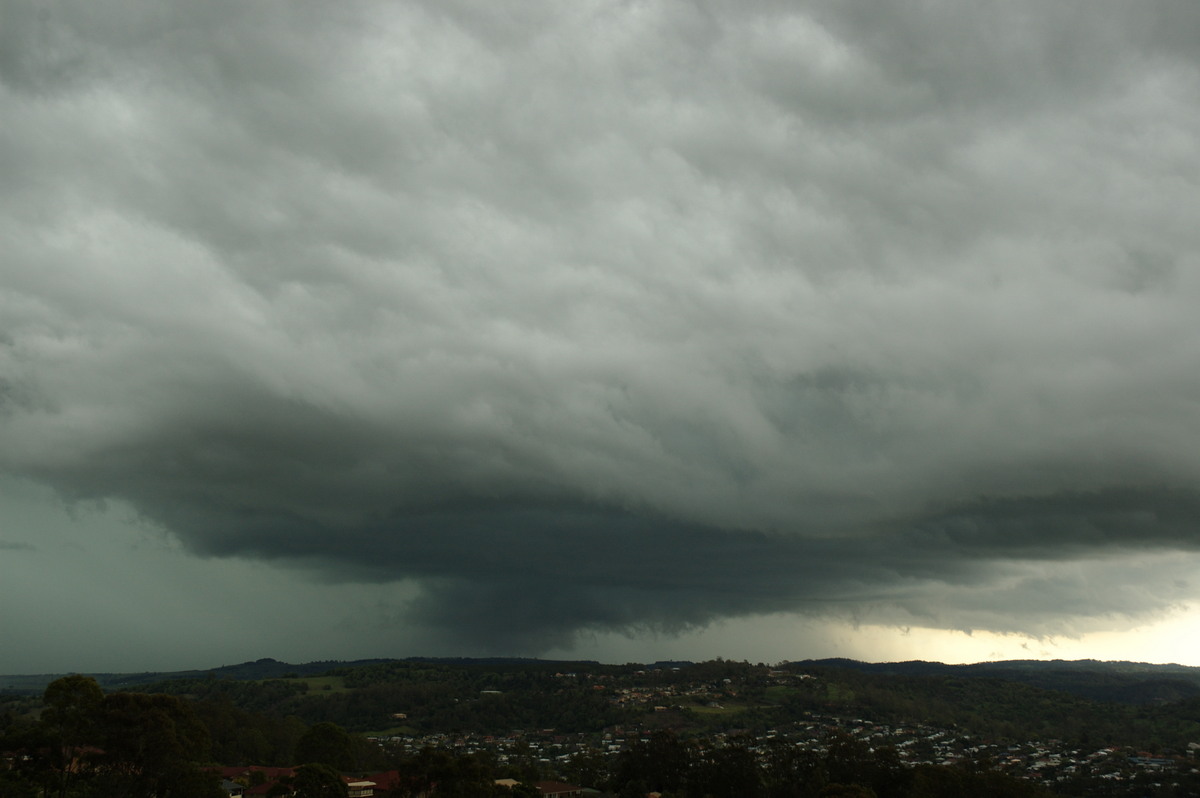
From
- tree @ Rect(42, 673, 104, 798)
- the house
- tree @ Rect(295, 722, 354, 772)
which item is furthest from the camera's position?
tree @ Rect(295, 722, 354, 772)

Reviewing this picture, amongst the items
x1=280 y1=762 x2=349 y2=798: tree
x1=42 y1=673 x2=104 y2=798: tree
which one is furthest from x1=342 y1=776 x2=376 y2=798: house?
x1=42 y1=673 x2=104 y2=798: tree

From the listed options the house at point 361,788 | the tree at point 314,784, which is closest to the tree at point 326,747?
the house at point 361,788

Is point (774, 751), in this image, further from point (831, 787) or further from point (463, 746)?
point (463, 746)

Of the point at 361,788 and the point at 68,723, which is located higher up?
the point at 68,723

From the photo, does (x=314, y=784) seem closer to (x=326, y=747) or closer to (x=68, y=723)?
(x=68, y=723)

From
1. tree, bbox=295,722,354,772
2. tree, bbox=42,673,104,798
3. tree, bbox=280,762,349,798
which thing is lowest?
tree, bbox=295,722,354,772

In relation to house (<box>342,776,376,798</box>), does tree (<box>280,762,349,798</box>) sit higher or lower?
higher

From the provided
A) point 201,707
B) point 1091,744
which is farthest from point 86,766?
point 1091,744

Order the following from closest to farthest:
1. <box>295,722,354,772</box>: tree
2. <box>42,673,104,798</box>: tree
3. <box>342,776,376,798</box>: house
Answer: <box>42,673,104,798</box>: tree
<box>342,776,376,798</box>: house
<box>295,722,354,772</box>: tree

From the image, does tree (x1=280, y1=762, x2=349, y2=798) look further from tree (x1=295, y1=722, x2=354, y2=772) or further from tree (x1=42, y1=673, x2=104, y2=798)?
tree (x1=295, y1=722, x2=354, y2=772)

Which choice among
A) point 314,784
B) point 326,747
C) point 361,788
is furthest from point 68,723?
point 326,747

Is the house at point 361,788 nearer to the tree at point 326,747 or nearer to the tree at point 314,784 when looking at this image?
the tree at point 326,747
